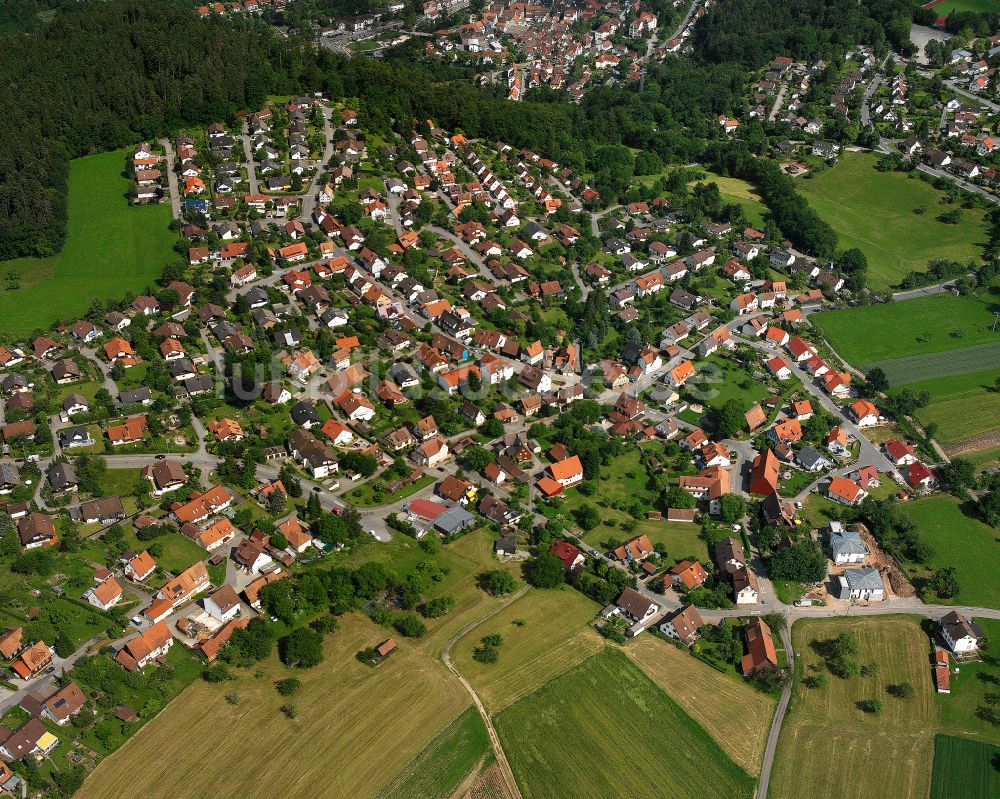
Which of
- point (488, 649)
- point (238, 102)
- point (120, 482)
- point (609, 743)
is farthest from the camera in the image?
point (238, 102)

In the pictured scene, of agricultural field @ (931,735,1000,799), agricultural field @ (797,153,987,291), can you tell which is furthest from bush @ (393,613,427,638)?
agricultural field @ (797,153,987,291)

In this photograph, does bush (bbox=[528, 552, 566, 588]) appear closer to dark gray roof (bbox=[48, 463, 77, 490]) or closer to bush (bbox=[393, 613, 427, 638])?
bush (bbox=[393, 613, 427, 638])

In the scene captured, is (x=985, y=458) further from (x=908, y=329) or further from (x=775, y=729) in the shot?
(x=775, y=729)

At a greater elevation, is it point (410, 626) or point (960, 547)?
point (960, 547)

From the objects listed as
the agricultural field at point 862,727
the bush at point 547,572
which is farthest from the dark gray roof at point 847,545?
the bush at point 547,572

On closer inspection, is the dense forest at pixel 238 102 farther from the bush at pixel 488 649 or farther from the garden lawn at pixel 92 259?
the bush at pixel 488 649

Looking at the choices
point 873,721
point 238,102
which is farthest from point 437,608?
point 238,102

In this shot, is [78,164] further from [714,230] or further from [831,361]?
[831,361]
